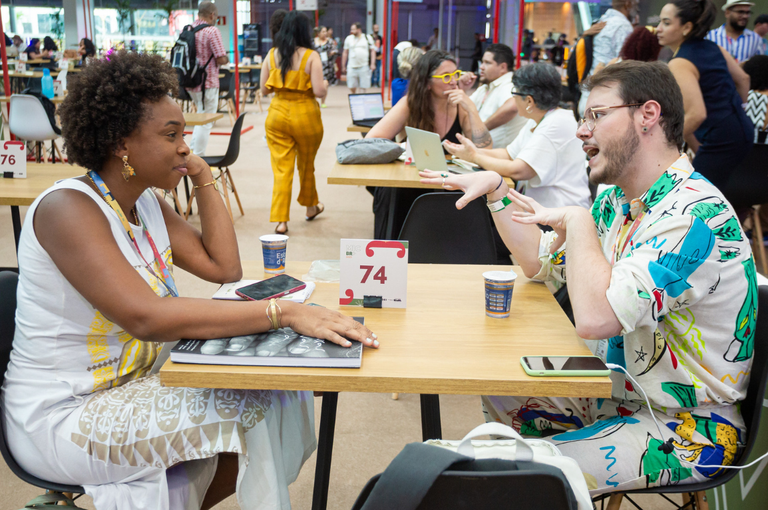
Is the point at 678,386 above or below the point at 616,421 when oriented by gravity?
above

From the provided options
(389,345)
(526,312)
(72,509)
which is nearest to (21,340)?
(72,509)

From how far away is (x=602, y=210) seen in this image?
1835mm

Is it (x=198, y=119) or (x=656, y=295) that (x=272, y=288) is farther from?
(x=198, y=119)

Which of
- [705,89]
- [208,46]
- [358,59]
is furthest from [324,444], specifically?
[358,59]

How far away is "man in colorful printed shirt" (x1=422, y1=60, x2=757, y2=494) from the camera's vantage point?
4.56 ft

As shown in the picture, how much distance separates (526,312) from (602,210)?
41 centimetres

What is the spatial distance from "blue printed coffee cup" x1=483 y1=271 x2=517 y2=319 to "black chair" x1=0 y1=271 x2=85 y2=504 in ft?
3.41

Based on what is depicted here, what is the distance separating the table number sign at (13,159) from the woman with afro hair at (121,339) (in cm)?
204

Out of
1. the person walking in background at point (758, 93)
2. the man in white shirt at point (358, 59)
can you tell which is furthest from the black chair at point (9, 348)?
the man in white shirt at point (358, 59)

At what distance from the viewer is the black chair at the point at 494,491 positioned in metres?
0.84

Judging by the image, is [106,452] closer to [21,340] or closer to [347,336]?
[21,340]

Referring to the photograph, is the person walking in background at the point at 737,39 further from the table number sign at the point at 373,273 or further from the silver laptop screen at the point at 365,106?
the table number sign at the point at 373,273

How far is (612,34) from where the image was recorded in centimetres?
596

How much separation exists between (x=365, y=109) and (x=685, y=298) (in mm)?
4763
